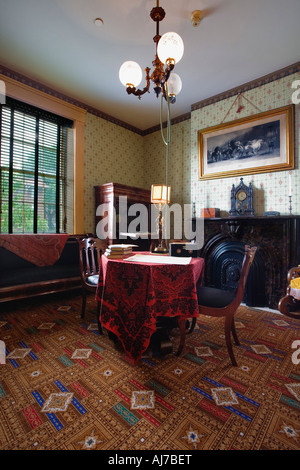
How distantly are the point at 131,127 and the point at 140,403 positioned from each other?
5.41 meters

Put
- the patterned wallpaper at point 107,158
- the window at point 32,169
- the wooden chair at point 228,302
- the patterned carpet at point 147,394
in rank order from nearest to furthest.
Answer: the patterned carpet at point 147,394 < the wooden chair at point 228,302 < the window at point 32,169 < the patterned wallpaper at point 107,158

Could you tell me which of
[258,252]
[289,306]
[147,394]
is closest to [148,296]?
[147,394]

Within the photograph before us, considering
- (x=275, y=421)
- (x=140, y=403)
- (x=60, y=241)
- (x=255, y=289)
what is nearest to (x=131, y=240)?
(x=60, y=241)

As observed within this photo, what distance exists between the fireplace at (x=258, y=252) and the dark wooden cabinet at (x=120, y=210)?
1.34 m

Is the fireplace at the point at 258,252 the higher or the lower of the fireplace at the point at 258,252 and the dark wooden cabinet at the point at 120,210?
the lower

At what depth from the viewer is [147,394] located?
152 centimetres

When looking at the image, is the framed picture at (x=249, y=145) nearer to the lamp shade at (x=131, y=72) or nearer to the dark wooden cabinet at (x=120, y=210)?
the dark wooden cabinet at (x=120, y=210)

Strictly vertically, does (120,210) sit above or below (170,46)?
below

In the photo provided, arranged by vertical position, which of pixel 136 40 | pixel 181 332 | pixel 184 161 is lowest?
pixel 181 332

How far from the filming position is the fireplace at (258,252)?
3.18 meters

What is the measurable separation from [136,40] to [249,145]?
2.27 m

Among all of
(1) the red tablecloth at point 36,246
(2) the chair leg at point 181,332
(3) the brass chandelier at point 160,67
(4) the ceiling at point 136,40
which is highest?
(4) the ceiling at point 136,40

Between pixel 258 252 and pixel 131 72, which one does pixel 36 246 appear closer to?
pixel 131 72

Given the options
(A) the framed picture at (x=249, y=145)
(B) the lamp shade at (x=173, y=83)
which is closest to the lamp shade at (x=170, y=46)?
(B) the lamp shade at (x=173, y=83)
